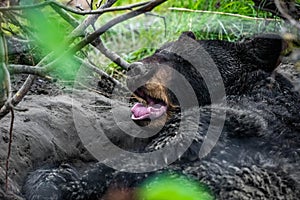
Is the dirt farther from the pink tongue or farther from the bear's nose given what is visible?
the bear's nose

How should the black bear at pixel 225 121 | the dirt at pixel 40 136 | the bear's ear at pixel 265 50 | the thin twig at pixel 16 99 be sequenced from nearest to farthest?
the thin twig at pixel 16 99 → the black bear at pixel 225 121 → the dirt at pixel 40 136 → the bear's ear at pixel 265 50

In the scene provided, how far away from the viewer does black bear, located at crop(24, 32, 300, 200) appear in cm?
311

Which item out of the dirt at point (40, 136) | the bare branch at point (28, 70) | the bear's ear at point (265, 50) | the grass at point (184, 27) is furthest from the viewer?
the grass at point (184, 27)

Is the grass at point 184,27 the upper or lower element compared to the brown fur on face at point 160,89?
upper

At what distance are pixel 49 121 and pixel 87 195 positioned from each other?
3.03 ft

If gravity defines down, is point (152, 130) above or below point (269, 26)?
below

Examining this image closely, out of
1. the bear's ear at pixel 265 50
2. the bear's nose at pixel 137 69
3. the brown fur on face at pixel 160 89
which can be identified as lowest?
the brown fur on face at pixel 160 89

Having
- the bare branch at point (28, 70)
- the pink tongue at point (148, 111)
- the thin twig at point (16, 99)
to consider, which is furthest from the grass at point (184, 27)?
the bare branch at point (28, 70)

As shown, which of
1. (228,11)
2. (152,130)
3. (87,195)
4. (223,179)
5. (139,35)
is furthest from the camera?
(139,35)

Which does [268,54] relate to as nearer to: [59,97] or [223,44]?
[223,44]

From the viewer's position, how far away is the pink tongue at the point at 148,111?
3990 mm

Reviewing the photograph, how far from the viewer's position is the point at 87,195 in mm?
3355

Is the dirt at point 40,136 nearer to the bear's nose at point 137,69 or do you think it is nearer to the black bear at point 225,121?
the black bear at point 225,121

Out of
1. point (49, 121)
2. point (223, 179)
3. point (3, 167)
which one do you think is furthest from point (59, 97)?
point (223, 179)
